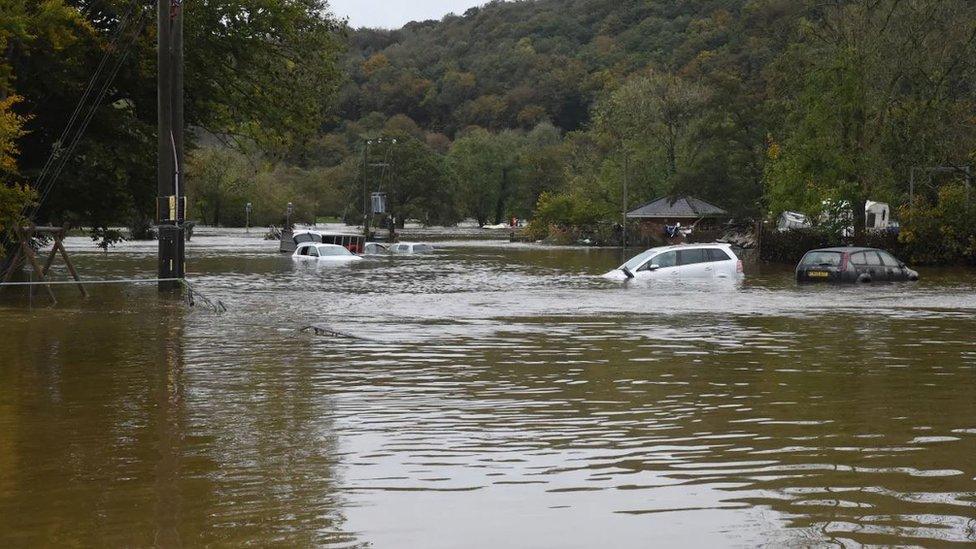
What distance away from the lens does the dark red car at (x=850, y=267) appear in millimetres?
39312

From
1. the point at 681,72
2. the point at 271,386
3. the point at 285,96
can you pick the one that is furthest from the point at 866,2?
the point at 681,72

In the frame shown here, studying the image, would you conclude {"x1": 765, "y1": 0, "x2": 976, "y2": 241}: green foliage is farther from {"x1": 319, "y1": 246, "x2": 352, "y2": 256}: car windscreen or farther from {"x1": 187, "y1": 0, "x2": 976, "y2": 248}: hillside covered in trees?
{"x1": 319, "y1": 246, "x2": 352, "y2": 256}: car windscreen

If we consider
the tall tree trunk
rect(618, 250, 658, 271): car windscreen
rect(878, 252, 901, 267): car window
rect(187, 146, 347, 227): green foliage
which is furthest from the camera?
the tall tree trunk

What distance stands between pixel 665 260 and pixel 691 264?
838 millimetres

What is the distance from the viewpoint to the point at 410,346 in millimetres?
19141

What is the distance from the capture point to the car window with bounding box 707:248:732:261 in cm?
3900

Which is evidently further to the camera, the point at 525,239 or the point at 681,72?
the point at 681,72

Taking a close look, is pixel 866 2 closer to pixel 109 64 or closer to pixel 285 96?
pixel 285 96

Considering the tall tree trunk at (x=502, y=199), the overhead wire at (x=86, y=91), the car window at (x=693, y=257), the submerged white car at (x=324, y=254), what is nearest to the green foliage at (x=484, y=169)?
the tall tree trunk at (x=502, y=199)

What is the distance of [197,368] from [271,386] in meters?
2.31

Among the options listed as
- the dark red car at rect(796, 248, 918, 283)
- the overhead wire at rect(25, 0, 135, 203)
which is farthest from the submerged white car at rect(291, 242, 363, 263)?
the overhead wire at rect(25, 0, 135, 203)

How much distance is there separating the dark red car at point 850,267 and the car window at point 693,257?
3524 mm

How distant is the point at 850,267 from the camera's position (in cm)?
3931

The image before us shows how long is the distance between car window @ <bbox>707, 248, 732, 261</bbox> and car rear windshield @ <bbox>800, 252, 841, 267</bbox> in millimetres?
2931
